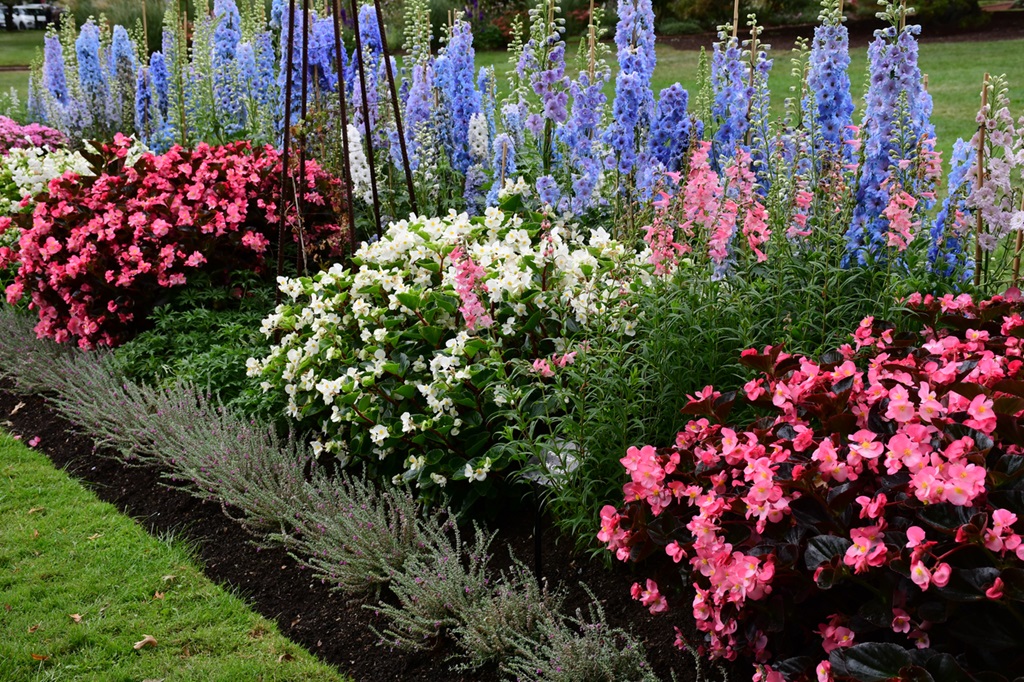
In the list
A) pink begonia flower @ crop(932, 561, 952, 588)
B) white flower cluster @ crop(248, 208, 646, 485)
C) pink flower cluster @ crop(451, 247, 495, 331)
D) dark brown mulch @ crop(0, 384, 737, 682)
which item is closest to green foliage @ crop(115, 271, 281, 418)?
white flower cluster @ crop(248, 208, 646, 485)

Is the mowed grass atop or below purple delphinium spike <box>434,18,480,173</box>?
below

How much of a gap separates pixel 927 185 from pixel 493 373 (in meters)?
1.74

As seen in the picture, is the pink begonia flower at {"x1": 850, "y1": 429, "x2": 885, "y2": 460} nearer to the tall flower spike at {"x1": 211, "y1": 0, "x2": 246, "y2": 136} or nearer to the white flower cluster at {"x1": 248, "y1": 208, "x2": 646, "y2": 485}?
the white flower cluster at {"x1": 248, "y1": 208, "x2": 646, "y2": 485}

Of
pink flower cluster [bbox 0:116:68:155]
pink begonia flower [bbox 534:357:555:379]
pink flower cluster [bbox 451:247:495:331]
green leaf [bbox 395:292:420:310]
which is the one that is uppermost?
pink flower cluster [bbox 0:116:68:155]

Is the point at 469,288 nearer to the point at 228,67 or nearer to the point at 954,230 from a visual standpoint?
the point at 954,230

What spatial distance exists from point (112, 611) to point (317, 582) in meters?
0.76

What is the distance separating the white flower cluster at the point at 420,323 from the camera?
3611mm

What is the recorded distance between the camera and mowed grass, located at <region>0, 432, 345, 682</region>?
327 centimetres

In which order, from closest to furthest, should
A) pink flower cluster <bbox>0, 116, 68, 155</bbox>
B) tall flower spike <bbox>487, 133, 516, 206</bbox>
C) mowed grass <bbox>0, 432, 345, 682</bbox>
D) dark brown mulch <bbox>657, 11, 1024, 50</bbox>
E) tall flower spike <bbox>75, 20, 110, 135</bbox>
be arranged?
mowed grass <bbox>0, 432, 345, 682</bbox> → tall flower spike <bbox>487, 133, 516, 206</bbox> → tall flower spike <bbox>75, 20, 110, 135</bbox> → pink flower cluster <bbox>0, 116, 68, 155</bbox> → dark brown mulch <bbox>657, 11, 1024, 50</bbox>

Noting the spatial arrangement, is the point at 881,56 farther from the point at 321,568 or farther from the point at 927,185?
the point at 321,568

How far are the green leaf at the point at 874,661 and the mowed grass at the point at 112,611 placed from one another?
1.64 m

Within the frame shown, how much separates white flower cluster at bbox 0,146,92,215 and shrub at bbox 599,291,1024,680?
522cm

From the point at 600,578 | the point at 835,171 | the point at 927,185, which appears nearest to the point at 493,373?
the point at 600,578

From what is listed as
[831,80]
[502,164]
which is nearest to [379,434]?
[502,164]
